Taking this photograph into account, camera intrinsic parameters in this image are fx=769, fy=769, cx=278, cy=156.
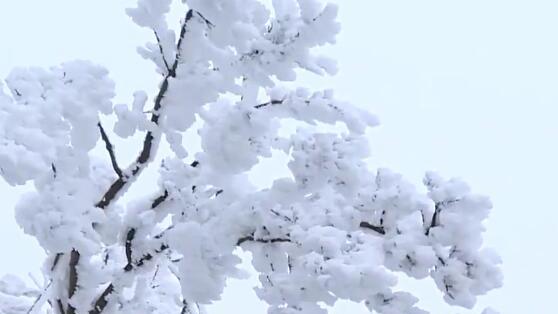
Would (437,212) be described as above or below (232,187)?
below

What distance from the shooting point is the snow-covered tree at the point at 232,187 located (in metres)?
1.82

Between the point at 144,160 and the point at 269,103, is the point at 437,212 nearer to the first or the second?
the point at 269,103

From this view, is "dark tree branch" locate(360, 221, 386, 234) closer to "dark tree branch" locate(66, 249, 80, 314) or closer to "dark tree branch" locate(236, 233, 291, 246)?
"dark tree branch" locate(236, 233, 291, 246)

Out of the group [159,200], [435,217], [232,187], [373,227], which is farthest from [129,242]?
[435,217]

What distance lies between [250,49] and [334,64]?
0.24 m

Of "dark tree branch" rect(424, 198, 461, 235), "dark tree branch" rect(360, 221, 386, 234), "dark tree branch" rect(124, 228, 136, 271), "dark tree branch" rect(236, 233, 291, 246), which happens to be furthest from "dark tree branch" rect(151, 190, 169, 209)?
"dark tree branch" rect(424, 198, 461, 235)

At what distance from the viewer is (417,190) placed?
1958 mm

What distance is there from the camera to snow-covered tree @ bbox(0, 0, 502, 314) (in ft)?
5.98

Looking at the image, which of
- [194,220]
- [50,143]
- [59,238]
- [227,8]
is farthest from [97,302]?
[227,8]

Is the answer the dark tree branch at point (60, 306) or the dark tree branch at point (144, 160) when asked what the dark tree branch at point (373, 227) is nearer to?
the dark tree branch at point (144, 160)

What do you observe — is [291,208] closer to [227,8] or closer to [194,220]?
[194,220]

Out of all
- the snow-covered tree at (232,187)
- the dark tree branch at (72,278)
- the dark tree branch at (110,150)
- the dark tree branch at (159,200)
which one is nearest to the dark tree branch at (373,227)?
the snow-covered tree at (232,187)

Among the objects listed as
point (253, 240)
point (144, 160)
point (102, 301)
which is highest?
point (144, 160)

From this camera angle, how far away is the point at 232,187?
2.18 m
